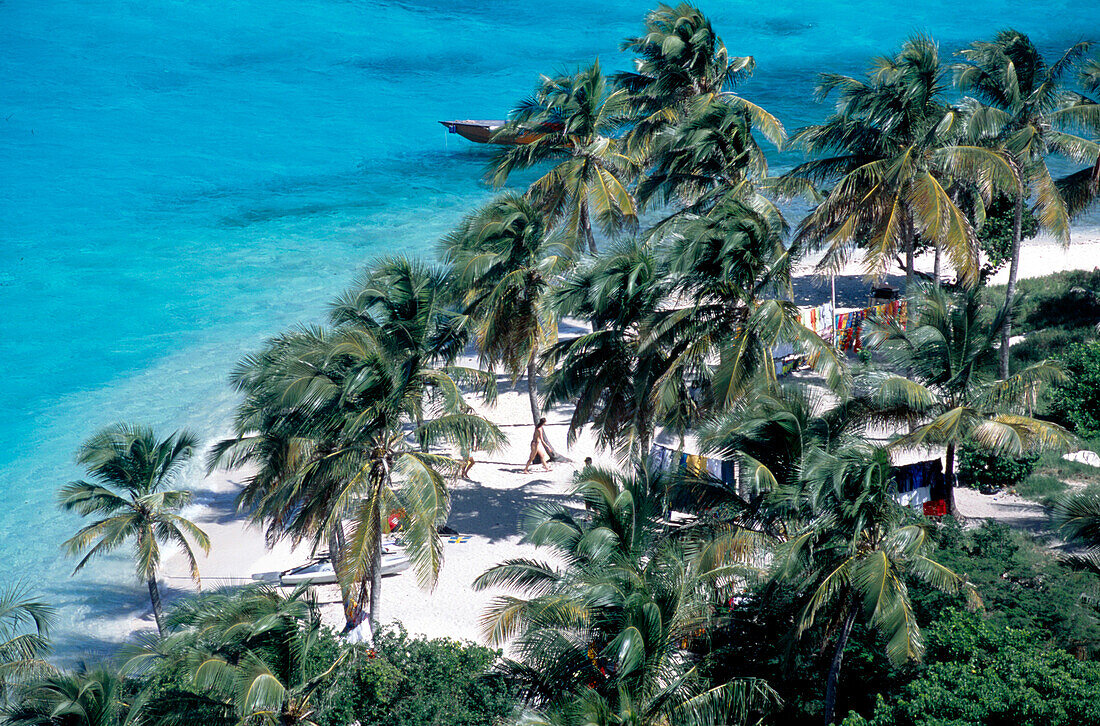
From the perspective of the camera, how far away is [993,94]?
825 inches

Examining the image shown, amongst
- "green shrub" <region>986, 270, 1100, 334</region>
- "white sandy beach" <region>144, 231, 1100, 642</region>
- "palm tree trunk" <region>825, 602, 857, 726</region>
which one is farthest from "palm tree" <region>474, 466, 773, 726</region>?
"green shrub" <region>986, 270, 1100, 334</region>

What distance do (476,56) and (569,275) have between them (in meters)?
58.4

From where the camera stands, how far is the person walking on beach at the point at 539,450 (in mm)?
21641

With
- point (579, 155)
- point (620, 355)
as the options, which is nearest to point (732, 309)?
point (620, 355)

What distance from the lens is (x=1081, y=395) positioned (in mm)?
19156

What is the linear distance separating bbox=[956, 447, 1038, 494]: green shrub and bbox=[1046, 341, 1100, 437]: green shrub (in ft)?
4.05

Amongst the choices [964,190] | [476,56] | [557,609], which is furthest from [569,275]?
[476,56]

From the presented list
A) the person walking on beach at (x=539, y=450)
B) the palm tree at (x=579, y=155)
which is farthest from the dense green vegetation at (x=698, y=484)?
the palm tree at (x=579, y=155)

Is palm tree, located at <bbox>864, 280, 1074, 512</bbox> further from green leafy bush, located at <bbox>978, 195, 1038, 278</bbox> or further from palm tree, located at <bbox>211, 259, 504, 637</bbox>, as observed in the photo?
green leafy bush, located at <bbox>978, 195, 1038, 278</bbox>

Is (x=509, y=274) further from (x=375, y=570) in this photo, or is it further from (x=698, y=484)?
(x=698, y=484)

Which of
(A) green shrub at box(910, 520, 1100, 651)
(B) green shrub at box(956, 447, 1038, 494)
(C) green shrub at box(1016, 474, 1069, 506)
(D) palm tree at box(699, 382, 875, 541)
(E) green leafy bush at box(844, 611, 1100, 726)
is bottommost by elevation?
(E) green leafy bush at box(844, 611, 1100, 726)

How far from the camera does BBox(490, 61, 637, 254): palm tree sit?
23766 millimetres

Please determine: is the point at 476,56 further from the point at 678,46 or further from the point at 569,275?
the point at 569,275

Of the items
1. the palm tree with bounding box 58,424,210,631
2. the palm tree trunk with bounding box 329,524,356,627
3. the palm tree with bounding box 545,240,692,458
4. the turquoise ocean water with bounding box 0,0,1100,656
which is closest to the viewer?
the palm tree trunk with bounding box 329,524,356,627
